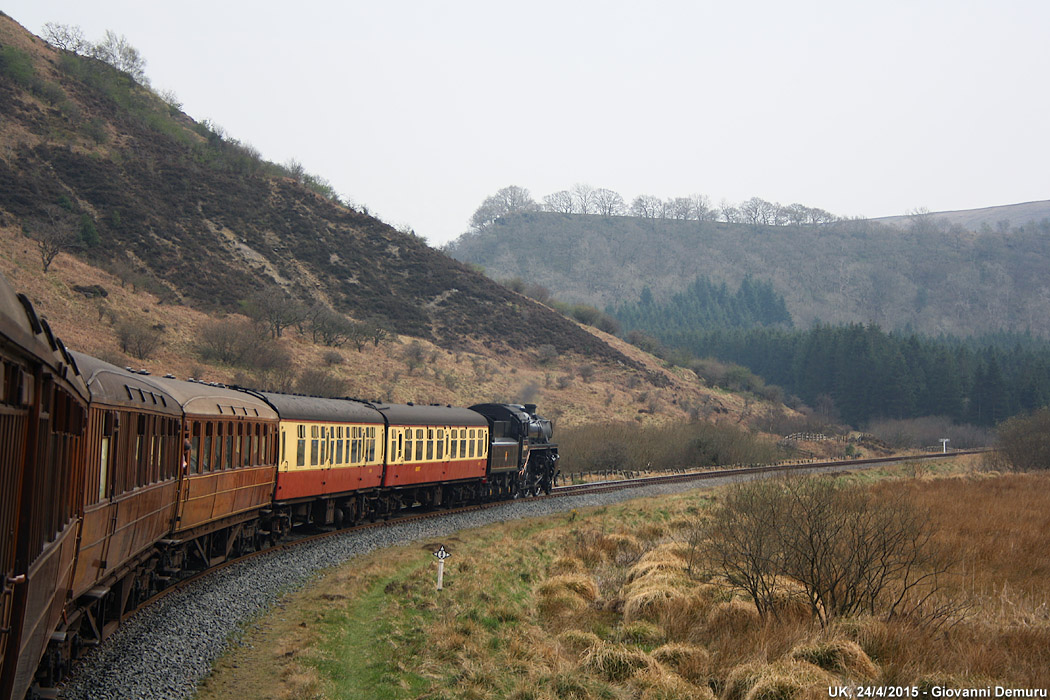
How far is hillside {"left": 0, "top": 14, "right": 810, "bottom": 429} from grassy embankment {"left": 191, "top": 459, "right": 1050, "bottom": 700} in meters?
29.2

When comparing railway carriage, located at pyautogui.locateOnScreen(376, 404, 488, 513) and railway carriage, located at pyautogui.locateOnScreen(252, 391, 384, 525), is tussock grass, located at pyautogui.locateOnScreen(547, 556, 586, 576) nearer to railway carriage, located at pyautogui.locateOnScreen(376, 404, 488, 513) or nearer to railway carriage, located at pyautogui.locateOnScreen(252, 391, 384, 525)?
railway carriage, located at pyautogui.locateOnScreen(252, 391, 384, 525)

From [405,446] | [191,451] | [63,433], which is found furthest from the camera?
[405,446]

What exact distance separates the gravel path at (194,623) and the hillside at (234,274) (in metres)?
25.1

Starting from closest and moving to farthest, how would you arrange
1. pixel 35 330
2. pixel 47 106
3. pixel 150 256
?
pixel 35 330 → pixel 150 256 → pixel 47 106

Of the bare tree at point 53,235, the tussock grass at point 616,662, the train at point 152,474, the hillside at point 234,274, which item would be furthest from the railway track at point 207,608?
the bare tree at point 53,235

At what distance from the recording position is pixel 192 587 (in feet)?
47.5

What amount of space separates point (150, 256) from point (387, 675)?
2175 inches

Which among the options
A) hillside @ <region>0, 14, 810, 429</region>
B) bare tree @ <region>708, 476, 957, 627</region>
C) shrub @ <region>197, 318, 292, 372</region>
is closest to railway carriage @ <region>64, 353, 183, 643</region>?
bare tree @ <region>708, 476, 957, 627</region>

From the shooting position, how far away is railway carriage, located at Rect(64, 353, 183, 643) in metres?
8.43

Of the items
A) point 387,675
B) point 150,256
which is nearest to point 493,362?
point 150,256

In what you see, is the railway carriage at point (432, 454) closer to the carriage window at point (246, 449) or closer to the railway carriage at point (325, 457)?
the railway carriage at point (325, 457)

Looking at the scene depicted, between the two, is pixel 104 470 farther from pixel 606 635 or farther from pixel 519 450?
pixel 519 450

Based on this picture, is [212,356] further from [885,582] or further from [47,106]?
[885,582]

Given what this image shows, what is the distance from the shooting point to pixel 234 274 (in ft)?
210
